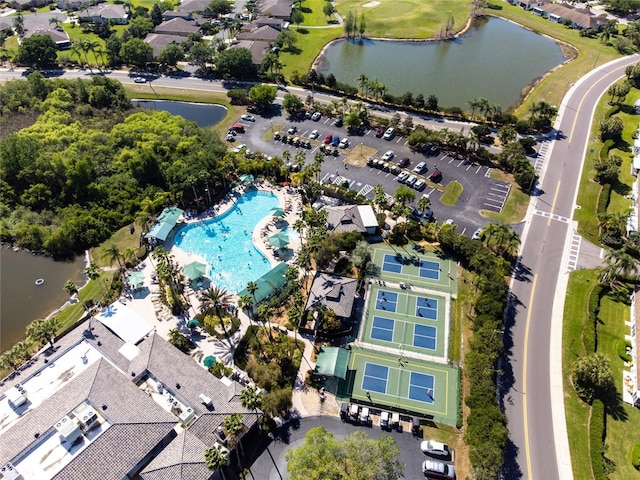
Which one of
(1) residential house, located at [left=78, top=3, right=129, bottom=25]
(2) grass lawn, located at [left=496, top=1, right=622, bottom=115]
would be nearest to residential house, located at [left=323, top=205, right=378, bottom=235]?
(2) grass lawn, located at [left=496, top=1, right=622, bottom=115]

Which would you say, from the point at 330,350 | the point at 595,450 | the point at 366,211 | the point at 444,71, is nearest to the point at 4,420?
the point at 330,350

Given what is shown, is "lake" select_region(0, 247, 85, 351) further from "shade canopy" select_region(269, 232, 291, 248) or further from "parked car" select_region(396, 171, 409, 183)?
"parked car" select_region(396, 171, 409, 183)

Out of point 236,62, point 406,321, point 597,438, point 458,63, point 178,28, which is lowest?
point 406,321

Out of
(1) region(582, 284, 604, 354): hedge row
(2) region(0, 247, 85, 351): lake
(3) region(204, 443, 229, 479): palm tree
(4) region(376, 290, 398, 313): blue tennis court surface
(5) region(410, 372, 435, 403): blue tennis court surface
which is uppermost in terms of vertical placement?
(1) region(582, 284, 604, 354): hedge row

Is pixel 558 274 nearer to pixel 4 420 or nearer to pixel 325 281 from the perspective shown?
pixel 325 281

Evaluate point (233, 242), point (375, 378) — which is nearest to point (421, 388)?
point (375, 378)

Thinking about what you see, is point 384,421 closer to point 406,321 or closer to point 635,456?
point 406,321
